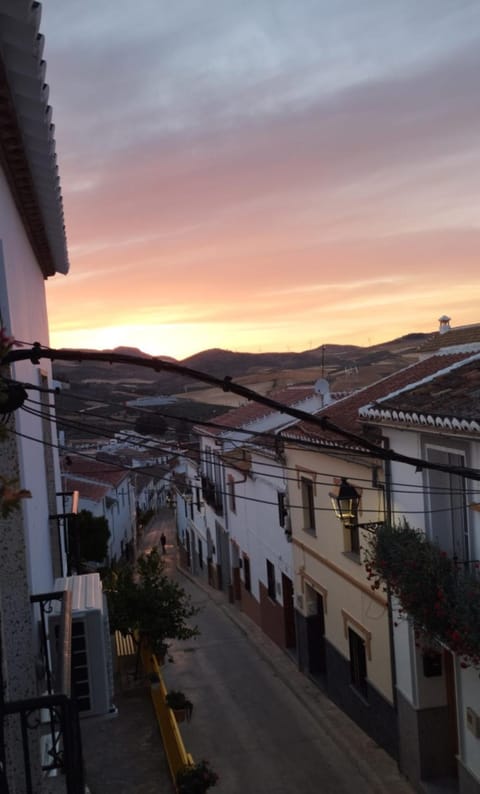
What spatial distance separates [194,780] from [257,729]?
5.24m

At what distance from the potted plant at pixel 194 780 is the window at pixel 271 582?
1008 centimetres

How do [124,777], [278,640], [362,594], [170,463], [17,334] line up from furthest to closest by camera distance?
[170,463], [278,640], [362,594], [124,777], [17,334]

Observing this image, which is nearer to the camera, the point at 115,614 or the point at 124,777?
the point at 124,777

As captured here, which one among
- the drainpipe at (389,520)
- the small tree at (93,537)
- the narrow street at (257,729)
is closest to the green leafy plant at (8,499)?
the drainpipe at (389,520)

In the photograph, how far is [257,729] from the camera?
47.9 feet

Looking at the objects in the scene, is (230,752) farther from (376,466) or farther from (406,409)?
(406,409)

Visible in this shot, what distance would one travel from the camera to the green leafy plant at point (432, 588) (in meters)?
8.05

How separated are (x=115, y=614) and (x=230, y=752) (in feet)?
12.0

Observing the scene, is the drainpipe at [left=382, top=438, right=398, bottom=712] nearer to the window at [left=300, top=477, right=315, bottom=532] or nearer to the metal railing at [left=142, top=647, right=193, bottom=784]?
the metal railing at [left=142, top=647, right=193, bottom=784]

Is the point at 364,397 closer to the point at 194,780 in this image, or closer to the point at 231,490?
the point at 194,780

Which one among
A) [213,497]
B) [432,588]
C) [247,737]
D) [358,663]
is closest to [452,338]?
[358,663]

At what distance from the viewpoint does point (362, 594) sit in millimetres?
13273

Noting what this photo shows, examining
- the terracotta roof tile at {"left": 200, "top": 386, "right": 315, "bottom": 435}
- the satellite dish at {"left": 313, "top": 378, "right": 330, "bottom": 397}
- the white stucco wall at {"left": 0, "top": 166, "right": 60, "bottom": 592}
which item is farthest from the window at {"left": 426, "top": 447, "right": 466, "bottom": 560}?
the terracotta roof tile at {"left": 200, "top": 386, "right": 315, "bottom": 435}

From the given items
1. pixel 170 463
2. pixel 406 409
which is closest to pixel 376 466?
pixel 406 409
